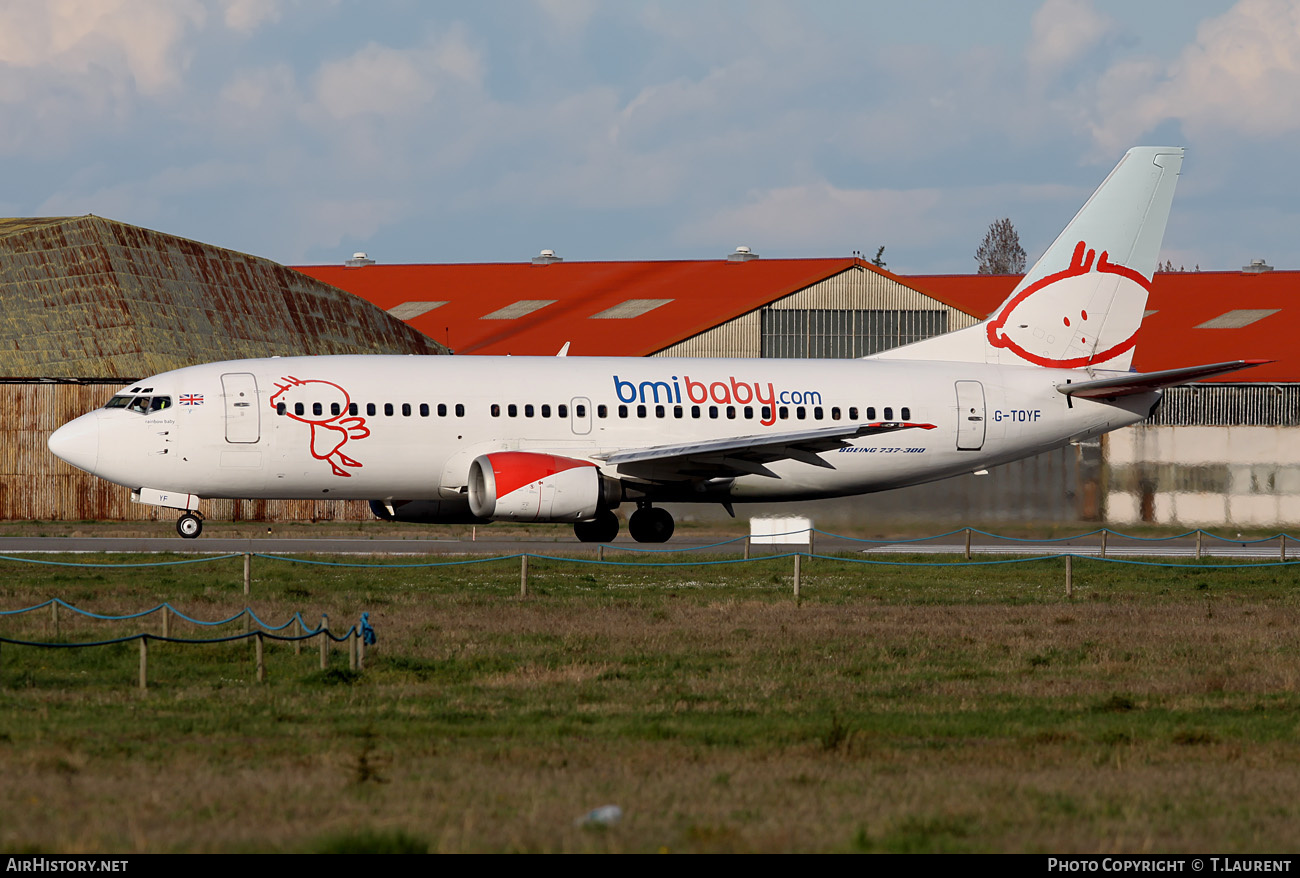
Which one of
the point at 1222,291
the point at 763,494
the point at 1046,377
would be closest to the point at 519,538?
the point at 763,494

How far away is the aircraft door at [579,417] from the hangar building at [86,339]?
1722 cm

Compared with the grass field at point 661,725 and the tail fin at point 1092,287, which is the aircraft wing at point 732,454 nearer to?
the tail fin at point 1092,287

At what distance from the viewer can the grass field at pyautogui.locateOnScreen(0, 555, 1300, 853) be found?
973cm

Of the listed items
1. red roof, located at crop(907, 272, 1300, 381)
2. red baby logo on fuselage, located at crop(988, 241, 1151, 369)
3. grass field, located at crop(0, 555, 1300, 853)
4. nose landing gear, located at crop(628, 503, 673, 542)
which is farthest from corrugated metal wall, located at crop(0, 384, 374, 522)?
red roof, located at crop(907, 272, 1300, 381)

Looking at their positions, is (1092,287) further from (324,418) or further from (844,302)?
(844,302)

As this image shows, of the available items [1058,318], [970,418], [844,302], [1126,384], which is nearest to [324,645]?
[970,418]

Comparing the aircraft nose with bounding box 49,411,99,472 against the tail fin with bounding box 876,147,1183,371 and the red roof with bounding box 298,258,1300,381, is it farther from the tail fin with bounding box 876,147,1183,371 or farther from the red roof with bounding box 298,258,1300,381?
the red roof with bounding box 298,258,1300,381

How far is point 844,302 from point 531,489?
3004cm

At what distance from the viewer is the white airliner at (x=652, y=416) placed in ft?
109

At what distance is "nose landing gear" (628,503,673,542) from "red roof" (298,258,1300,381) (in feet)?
63.2

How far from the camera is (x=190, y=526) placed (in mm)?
35438

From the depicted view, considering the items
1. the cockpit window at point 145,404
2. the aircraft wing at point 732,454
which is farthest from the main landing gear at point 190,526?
the aircraft wing at point 732,454

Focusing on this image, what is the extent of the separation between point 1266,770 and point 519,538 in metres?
30.4

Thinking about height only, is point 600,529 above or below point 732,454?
below
